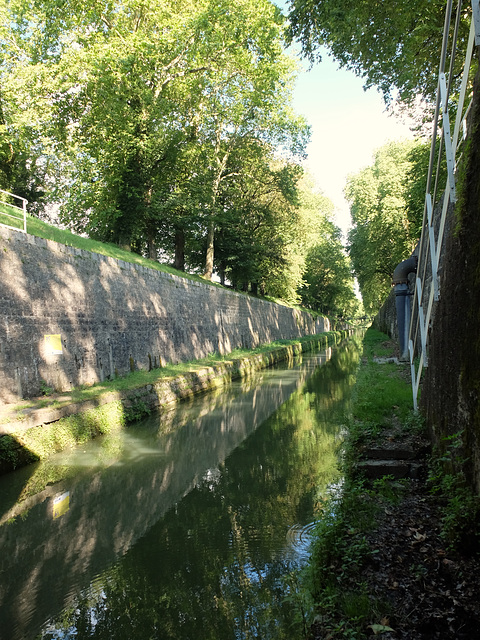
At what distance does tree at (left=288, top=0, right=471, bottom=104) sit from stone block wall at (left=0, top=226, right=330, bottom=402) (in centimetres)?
636

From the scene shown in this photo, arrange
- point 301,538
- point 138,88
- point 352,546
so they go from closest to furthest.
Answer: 1. point 352,546
2. point 301,538
3. point 138,88

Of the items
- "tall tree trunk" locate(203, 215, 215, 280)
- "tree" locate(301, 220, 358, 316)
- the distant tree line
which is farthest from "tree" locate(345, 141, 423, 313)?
"tall tree trunk" locate(203, 215, 215, 280)

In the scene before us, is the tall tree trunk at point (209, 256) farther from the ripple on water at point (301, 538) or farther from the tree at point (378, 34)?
Answer: the ripple on water at point (301, 538)

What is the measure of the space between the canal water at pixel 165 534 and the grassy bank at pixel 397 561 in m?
0.43

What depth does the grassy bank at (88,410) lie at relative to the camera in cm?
603

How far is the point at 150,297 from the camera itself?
534 inches

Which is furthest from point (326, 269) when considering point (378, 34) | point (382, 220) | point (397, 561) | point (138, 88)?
point (397, 561)

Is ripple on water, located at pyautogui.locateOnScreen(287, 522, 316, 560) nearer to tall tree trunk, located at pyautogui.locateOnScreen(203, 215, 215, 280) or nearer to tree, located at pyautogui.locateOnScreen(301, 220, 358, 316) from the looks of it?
tall tree trunk, located at pyautogui.locateOnScreen(203, 215, 215, 280)

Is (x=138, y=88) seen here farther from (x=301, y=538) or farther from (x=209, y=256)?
(x=301, y=538)

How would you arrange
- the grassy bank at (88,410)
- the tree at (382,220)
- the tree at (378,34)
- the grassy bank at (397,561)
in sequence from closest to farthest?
the grassy bank at (397,561) < the grassy bank at (88,410) < the tree at (378,34) < the tree at (382,220)

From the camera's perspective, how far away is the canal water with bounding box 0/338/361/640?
2998 millimetres

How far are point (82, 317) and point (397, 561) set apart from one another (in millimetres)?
8564

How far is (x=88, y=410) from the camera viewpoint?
24.9ft

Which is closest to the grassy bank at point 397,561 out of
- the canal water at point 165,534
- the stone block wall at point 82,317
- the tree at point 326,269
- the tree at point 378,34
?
the canal water at point 165,534
